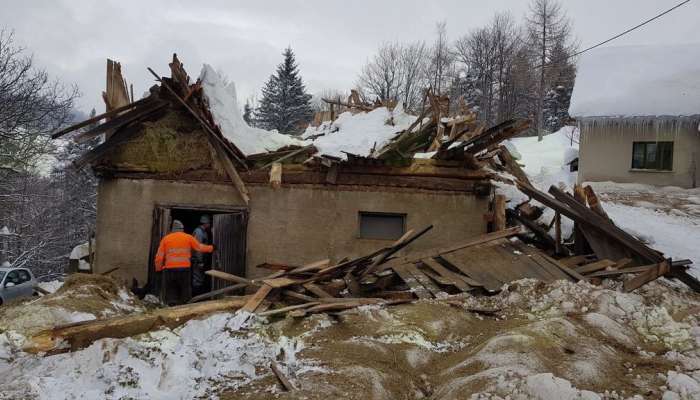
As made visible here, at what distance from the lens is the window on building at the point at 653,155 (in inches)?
695

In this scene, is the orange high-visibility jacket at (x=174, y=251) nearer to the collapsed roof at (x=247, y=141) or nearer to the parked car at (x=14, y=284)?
the collapsed roof at (x=247, y=141)

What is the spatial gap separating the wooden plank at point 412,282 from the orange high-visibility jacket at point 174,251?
359cm

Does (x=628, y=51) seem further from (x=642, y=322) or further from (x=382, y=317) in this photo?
(x=382, y=317)

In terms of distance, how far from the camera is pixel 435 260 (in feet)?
28.2

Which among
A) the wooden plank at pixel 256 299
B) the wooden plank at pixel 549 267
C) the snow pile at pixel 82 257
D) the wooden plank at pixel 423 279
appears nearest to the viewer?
the wooden plank at pixel 256 299

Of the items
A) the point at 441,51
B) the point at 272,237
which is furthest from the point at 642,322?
the point at 441,51

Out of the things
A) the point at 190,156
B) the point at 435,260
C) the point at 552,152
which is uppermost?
the point at 552,152

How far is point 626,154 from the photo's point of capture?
715 inches

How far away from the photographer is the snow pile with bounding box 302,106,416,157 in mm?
9484

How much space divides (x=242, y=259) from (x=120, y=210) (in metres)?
2.63

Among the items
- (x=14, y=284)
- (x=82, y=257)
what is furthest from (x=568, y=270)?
(x=14, y=284)

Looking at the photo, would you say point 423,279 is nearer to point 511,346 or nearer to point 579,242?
point 511,346

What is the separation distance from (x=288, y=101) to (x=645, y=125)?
28.5m

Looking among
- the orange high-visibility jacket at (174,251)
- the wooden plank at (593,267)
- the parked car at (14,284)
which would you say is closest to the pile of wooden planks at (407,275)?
the wooden plank at (593,267)
